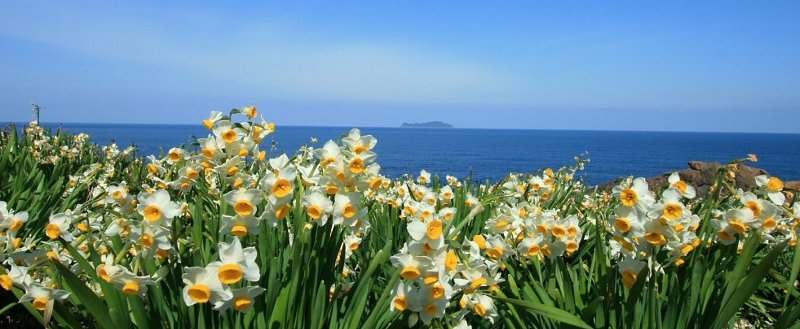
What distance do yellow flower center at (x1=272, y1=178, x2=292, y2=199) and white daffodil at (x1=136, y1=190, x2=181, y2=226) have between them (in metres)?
0.30

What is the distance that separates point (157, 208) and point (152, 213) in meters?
0.02

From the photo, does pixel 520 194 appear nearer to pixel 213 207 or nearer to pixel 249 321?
pixel 213 207

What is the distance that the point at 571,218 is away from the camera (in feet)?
7.23

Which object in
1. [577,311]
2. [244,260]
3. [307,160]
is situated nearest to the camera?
[244,260]

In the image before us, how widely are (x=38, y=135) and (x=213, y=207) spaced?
18.0 ft

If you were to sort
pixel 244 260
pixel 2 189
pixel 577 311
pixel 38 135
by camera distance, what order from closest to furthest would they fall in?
pixel 244 260, pixel 577 311, pixel 2 189, pixel 38 135

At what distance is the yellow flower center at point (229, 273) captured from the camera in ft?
4.51

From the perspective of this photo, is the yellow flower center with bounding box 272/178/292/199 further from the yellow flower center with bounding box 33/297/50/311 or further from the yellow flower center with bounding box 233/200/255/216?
the yellow flower center with bounding box 33/297/50/311

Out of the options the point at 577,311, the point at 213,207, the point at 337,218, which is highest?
the point at 337,218

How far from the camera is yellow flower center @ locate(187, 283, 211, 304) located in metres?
1.37

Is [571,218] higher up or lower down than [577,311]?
higher up

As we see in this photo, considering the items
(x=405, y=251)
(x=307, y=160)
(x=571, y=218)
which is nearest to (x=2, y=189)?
(x=307, y=160)

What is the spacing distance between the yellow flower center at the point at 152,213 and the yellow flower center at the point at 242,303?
0.39 meters

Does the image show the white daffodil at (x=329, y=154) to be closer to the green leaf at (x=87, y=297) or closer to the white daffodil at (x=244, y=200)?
the white daffodil at (x=244, y=200)
